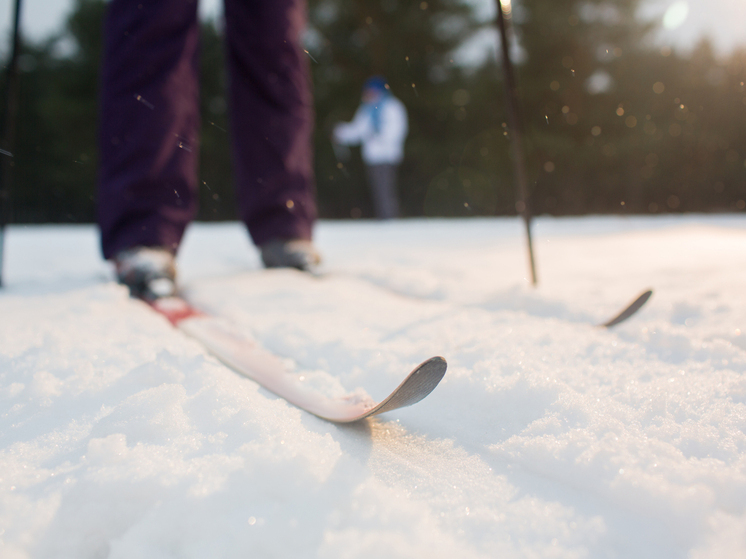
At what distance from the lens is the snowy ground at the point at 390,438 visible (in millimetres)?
375

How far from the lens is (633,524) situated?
39 centimetres

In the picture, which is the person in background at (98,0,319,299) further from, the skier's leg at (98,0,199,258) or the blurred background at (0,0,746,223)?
the blurred background at (0,0,746,223)

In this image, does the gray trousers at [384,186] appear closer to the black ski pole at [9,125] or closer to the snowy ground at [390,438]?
the black ski pole at [9,125]

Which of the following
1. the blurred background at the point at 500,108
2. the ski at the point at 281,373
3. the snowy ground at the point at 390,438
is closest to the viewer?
the snowy ground at the point at 390,438

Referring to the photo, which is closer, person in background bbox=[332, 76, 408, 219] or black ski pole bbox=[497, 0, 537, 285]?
black ski pole bbox=[497, 0, 537, 285]

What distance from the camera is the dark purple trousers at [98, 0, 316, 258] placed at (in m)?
1.13

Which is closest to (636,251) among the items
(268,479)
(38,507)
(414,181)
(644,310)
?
(644,310)

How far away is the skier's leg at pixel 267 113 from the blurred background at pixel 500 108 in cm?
947

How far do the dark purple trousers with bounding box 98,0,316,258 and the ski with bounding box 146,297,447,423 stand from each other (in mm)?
322

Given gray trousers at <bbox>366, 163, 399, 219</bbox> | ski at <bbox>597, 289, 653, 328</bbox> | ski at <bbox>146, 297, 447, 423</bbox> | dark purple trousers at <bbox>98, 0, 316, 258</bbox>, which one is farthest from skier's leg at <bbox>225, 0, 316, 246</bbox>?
gray trousers at <bbox>366, 163, 399, 219</bbox>

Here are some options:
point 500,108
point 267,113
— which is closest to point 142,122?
point 267,113

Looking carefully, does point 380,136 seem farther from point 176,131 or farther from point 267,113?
point 176,131

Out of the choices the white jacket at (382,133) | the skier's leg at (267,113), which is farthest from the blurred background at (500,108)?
the skier's leg at (267,113)

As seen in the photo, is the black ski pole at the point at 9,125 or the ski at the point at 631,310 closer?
the ski at the point at 631,310
